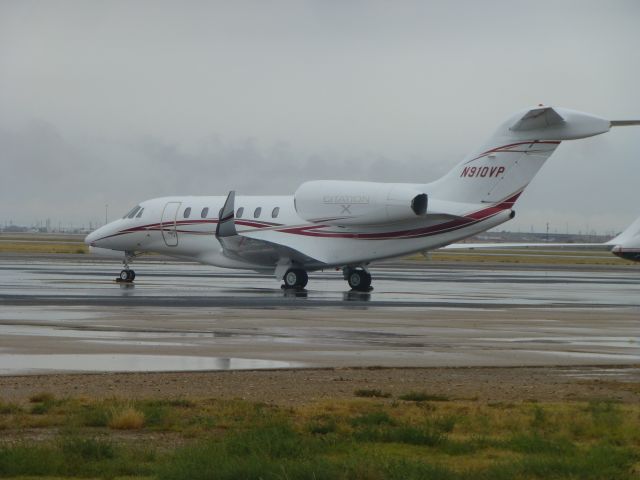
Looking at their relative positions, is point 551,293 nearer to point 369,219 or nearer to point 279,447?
point 369,219

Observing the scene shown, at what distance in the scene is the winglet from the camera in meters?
44.2

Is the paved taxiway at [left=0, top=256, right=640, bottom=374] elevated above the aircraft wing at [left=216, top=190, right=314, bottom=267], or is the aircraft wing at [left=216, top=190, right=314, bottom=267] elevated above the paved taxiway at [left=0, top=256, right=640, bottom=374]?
the aircraft wing at [left=216, top=190, right=314, bottom=267]

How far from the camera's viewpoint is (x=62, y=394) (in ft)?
47.2

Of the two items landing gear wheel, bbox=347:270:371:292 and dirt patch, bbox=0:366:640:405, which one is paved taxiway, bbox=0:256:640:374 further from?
dirt patch, bbox=0:366:640:405

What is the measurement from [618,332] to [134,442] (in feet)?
56.6

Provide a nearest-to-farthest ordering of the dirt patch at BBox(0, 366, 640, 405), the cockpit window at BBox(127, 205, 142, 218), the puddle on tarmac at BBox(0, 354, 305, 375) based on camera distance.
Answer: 1. the dirt patch at BBox(0, 366, 640, 405)
2. the puddle on tarmac at BBox(0, 354, 305, 375)
3. the cockpit window at BBox(127, 205, 142, 218)

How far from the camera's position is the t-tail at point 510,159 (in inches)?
1540

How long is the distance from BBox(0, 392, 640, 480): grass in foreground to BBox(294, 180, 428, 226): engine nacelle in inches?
1052

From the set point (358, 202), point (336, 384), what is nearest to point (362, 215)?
point (358, 202)

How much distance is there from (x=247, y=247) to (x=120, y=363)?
2618 centimetres

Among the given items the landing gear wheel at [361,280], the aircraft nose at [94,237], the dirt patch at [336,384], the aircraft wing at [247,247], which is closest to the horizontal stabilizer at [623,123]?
the landing gear wheel at [361,280]

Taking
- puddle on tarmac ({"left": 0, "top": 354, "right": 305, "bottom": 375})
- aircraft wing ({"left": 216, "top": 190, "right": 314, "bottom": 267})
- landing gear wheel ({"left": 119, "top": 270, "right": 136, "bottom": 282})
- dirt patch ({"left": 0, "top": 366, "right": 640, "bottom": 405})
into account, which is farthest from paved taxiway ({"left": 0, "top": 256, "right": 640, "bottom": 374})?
landing gear wheel ({"left": 119, "top": 270, "right": 136, "bottom": 282})

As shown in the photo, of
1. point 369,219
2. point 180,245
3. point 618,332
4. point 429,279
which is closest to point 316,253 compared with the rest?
point 369,219

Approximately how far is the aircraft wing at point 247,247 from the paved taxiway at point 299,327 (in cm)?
122
